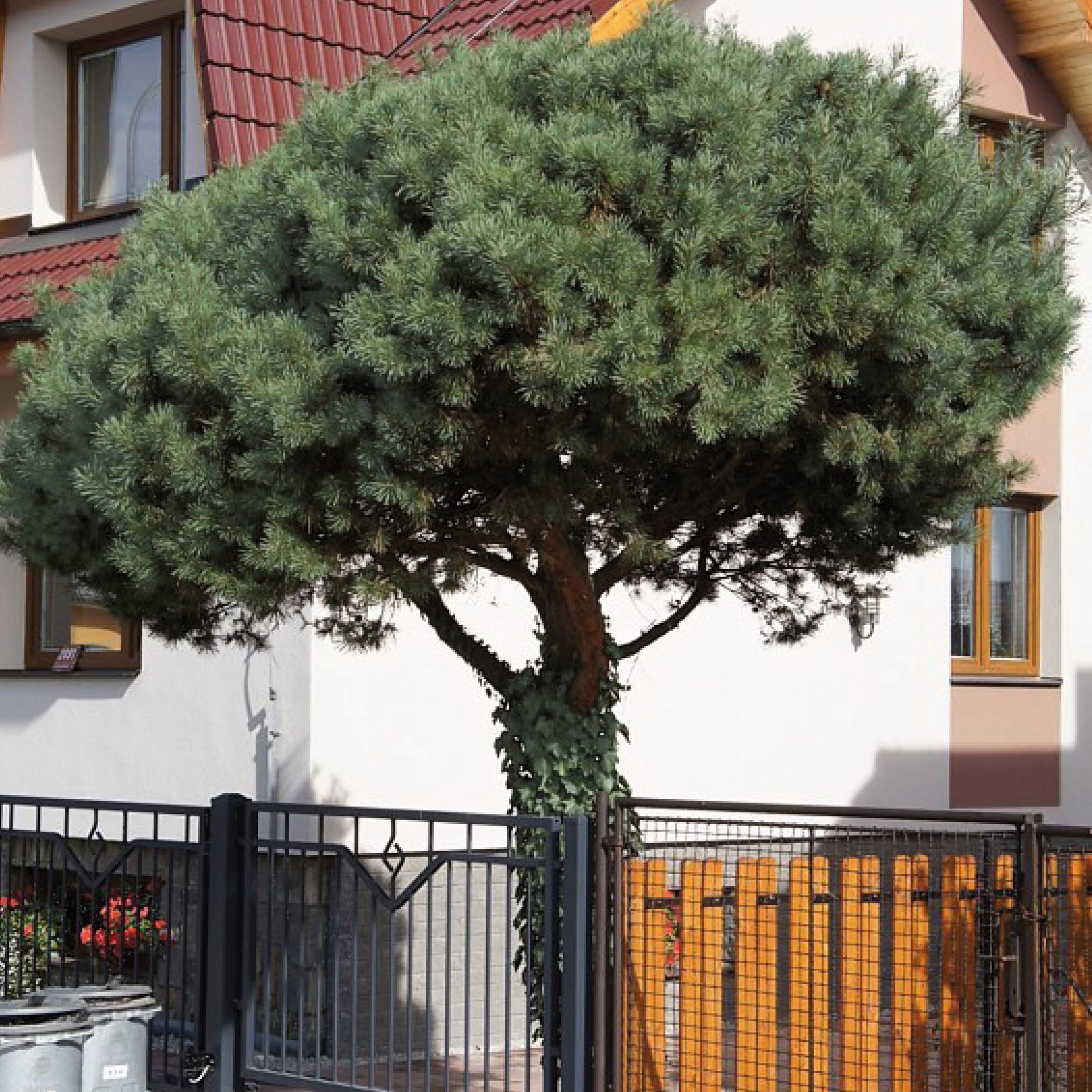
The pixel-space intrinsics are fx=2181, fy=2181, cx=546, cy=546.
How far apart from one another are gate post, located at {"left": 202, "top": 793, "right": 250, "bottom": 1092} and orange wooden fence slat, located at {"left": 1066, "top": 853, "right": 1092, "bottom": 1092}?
351 cm

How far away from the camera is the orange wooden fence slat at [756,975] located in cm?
765

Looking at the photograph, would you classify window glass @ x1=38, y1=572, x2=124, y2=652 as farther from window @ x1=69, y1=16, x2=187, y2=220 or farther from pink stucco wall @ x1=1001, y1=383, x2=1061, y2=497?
pink stucco wall @ x1=1001, y1=383, x2=1061, y2=497

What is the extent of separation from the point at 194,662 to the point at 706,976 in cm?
519

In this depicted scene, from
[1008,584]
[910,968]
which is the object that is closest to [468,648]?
[910,968]

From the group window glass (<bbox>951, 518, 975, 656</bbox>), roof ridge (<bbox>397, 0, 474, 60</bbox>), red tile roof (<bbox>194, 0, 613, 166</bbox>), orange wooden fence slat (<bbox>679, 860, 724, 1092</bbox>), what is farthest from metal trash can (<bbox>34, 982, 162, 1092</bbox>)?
window glass (<bbox>951, 518, 975, 656</bbox>)

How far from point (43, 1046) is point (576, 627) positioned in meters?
2.61

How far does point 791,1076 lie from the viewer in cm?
773

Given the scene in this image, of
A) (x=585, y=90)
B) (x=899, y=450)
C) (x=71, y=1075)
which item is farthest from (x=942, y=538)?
(x=71, y=1075)

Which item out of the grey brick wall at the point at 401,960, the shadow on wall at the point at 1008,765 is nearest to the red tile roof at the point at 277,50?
the grey brick wall at the point at 401,960

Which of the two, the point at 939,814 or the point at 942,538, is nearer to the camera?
the point at 939,814

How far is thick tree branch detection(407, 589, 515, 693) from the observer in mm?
8648

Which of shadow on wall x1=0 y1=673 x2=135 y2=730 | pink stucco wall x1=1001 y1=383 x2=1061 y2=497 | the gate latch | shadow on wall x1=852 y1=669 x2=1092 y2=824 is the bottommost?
the gate latch

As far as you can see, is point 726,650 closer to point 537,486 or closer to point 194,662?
point 194,662

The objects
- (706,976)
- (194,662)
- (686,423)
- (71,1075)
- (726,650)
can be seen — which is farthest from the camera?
(726,650)
